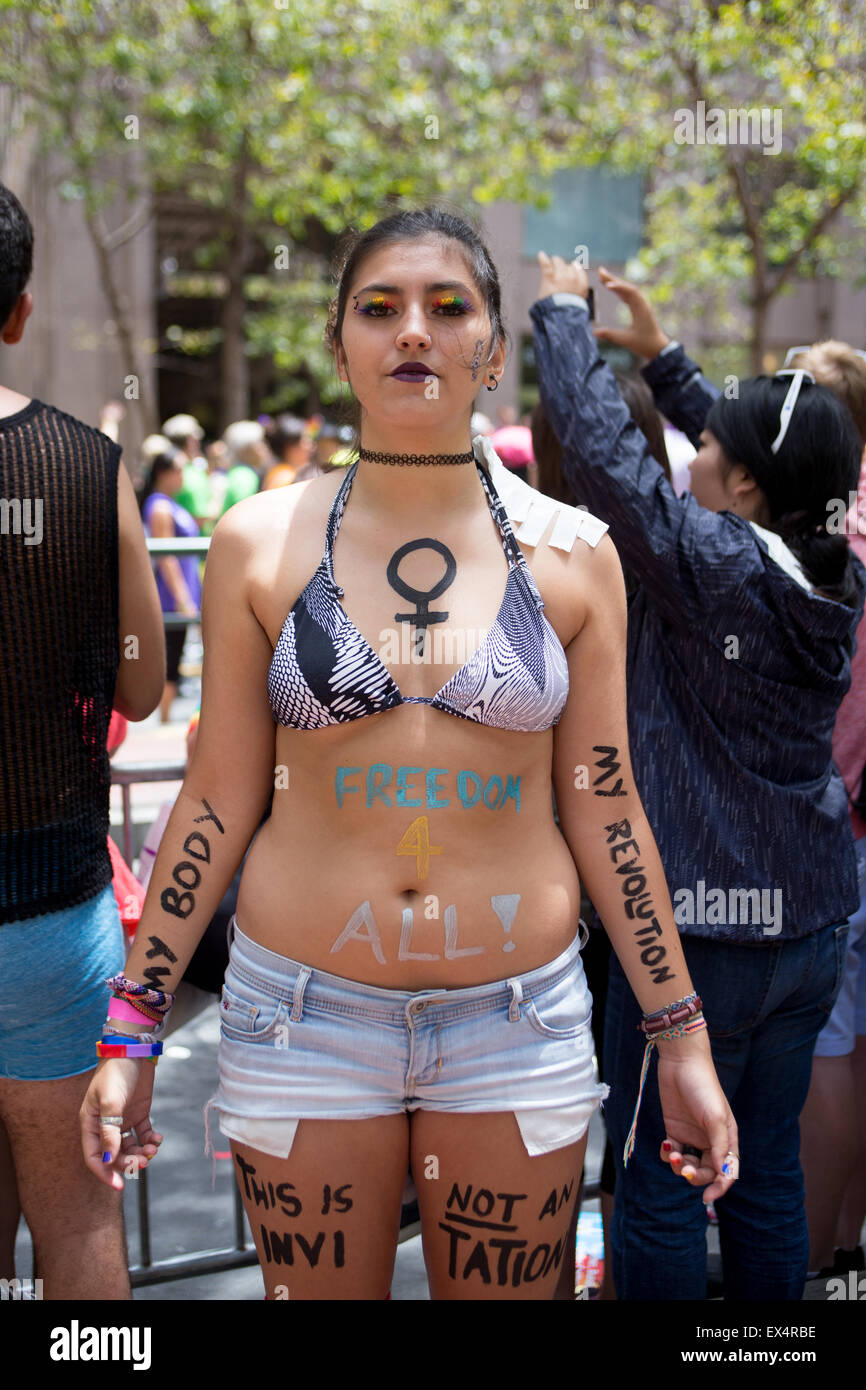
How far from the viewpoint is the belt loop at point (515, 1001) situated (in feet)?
6.91

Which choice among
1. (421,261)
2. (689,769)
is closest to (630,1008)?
(689,769)

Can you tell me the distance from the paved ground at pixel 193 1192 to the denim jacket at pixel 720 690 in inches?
44.4

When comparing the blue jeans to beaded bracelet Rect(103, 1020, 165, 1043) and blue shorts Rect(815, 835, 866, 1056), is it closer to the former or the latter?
blue shorts Rect(815, 835, 866, 1056)

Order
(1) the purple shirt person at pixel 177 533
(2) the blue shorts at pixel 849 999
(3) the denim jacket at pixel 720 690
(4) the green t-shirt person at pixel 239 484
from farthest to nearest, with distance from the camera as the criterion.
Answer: (4) the green t-shirt person at pixel 239 484 → (1) the purple shirt person at pixel 177 533 → (2) the blue shorts at pixel 849 999 → (3) the denim jacket at pixel 720 690

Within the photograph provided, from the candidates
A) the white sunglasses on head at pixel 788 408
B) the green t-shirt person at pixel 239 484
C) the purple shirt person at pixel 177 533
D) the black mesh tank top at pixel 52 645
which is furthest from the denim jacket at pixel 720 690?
the green t-shirt person at pixel 239 484

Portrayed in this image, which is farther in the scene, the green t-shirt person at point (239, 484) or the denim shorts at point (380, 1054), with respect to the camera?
the green t-shirt person at point (239, 484)

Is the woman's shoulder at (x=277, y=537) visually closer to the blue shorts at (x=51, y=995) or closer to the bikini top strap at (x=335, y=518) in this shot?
the bikini top strap at (x=335, y=518)

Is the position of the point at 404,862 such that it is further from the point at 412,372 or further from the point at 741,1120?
the point at 741,1120

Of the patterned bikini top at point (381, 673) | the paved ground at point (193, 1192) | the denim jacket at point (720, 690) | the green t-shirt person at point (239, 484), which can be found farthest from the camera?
the green t-shirt person at point (239, 484)

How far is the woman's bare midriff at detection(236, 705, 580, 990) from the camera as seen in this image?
2088 mm

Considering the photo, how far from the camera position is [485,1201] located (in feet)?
6.91

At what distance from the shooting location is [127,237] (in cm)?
2097
